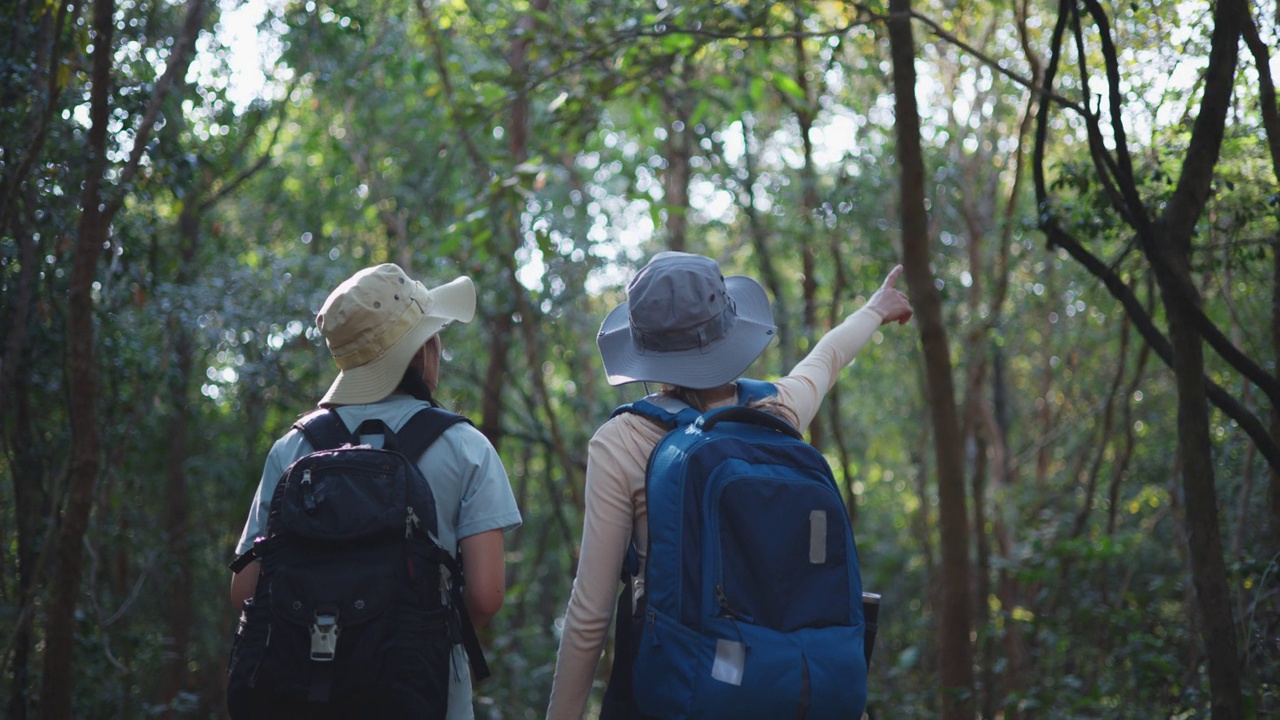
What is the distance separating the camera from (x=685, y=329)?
2293 millimetres

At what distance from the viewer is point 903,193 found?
4.29m

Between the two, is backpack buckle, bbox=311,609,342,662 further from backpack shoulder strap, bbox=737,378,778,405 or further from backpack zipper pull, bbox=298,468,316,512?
backpack shoulder strap, bbox=737,378,778,405

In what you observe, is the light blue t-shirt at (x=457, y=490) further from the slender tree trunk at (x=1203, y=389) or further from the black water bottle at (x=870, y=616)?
the slender tree trunk at (x=1203, y=389)

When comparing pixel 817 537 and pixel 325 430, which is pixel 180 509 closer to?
pixel 325 430

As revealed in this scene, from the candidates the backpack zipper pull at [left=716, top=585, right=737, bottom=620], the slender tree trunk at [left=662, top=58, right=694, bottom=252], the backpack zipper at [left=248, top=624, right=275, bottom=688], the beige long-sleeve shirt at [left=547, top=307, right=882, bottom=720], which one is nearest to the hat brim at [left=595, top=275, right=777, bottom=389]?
the beige long-sleeve shirt at [left=547, top=307, right=882, bottom=720]

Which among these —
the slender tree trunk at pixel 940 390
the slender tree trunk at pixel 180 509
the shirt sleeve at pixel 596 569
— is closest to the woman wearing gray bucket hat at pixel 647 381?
the shirt sleeve at pixel 596 569

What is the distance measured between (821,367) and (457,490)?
0.93 metres

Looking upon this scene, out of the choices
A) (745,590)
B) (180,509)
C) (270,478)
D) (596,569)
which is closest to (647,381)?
(596,569)

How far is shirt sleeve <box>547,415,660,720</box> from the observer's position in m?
2.13

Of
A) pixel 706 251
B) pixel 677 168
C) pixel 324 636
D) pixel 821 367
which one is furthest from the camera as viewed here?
pixel 706 251

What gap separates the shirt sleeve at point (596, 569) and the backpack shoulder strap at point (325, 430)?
1.98 ft

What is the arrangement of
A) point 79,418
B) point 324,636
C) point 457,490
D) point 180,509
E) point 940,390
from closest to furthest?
point 324,636, point 457,490, point 79,418, point 940,390, point 180,509

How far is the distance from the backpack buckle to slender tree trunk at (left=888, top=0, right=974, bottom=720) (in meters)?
2.74

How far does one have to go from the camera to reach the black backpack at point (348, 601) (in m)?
2.12
